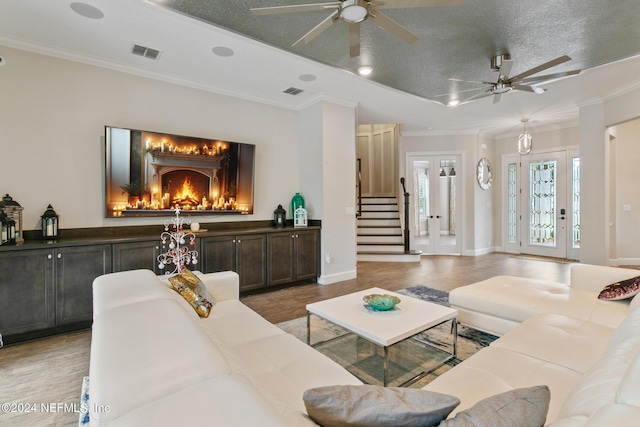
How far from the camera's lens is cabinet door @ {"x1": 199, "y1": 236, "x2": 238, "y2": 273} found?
3.80 m

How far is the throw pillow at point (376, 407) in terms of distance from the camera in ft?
2.49

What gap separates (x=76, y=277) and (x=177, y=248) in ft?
3.48

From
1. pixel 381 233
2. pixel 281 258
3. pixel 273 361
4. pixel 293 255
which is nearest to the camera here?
pixel 273 361

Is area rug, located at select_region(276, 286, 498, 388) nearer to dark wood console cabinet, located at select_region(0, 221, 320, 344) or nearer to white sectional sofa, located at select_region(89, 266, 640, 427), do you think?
white sectional sofa, located at select_region(89, 266, 640, 427)

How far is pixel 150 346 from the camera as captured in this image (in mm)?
920

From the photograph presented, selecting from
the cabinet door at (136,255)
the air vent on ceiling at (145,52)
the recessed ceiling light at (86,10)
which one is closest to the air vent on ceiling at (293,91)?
the air vent on ceiling at (145,52)

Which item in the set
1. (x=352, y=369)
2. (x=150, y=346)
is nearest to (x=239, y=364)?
(x=150, y=346)

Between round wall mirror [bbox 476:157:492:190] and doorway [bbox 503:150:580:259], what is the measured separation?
1.55ft

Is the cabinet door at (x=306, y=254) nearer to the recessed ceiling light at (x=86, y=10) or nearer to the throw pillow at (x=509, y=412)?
the recessed ceiling light at (x=86, y=10)

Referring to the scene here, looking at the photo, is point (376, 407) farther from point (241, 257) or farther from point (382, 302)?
point (241, 257)

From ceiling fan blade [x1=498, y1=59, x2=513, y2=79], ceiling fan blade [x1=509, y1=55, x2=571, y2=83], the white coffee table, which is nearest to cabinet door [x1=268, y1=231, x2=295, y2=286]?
the white coffee table

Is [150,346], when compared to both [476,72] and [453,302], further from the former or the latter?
[476,72]

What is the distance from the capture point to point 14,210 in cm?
301

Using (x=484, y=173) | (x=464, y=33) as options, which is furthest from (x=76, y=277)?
(x=484, y=173)
